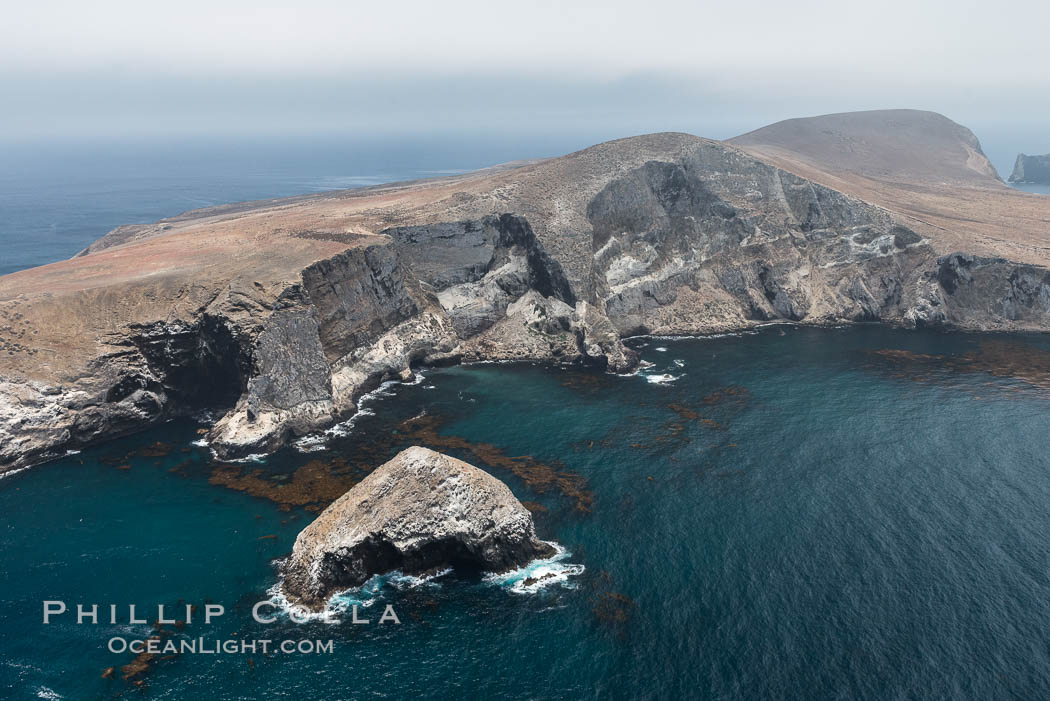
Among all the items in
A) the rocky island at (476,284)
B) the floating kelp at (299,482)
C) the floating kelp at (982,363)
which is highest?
the rocky island at (476,284)

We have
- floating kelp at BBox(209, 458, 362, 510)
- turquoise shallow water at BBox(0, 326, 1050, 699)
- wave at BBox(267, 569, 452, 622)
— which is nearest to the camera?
turquoise shallow water at BBox(0, 326, 1050, 699)

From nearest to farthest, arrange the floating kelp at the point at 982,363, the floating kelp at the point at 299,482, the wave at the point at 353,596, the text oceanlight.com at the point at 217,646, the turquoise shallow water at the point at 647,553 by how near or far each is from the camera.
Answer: the turquoise shallow water at the point at 647,553 < the text oceanlight.com at the point at 217,646 < the wave at the point at 353,596 < the floating kelp at the point at 299,482 < the floating kelp at the point at 982,363

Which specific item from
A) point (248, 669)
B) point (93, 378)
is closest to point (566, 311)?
point (93, 378)

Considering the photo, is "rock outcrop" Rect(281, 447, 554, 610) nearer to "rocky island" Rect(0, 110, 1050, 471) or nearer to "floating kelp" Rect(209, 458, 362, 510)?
"floating kelp" Rect(209, 458, 362, 510)

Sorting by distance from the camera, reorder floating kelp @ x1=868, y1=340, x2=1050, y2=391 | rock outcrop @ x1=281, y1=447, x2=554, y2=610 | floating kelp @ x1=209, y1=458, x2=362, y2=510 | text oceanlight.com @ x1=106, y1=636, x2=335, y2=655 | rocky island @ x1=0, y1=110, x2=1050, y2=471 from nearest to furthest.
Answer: text oceanlight.com @ x1=106, y1=636, x2=335, y2=655
rock outcrop @ x1=281, y1=447, x2=554, y2=610
floating kelp @ x1=209, y1=458, x2=362, y2=510
rocky island @ x1=0, y1=110, x2=1050, y2=471
floating kelp @ x1=868, y1=340, x2=1050, y2=391

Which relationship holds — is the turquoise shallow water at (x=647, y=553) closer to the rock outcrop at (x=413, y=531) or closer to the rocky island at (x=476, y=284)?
the rock outcrop at (x=413, y=531)

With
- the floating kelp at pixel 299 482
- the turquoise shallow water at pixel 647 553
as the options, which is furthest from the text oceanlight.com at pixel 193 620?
the floating kelp at pixel 299 482

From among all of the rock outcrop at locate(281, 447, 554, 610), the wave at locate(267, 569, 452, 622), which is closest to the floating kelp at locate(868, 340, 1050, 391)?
the rock outcrop at locate(281, 447, 554, 610)
